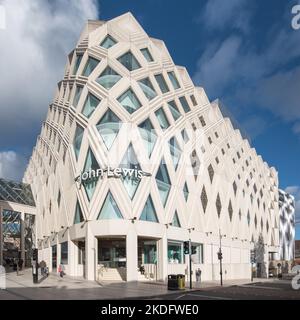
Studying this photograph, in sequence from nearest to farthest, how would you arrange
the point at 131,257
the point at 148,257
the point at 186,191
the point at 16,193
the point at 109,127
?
the point at 131,257
the point at 109,127
the point at 148,257
the point at 186,191
the point at 16,193

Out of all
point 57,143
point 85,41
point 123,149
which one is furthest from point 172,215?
point 85,41

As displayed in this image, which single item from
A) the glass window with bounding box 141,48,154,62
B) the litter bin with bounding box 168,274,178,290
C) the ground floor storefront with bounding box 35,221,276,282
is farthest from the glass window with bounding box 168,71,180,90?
the litter bin with bounding box 168,274,178,290

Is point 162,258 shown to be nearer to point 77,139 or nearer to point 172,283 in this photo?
point 172,283

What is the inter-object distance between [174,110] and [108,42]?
1194 cm

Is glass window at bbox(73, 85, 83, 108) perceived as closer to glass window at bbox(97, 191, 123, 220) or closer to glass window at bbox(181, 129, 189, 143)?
glass window at bbox(181, 129, 189, 143)

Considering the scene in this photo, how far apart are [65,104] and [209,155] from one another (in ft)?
70.7

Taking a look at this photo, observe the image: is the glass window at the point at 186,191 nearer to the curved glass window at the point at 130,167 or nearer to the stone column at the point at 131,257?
the curved glass window at the point at 130,167

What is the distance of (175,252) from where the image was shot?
166ft

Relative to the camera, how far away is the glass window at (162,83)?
55050mm

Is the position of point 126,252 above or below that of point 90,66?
below

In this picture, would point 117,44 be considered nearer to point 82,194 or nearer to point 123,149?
point 123,149

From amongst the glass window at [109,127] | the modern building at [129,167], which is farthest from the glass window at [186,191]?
the glass window at [109,127]

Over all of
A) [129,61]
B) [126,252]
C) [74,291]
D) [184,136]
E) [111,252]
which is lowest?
[74,291]

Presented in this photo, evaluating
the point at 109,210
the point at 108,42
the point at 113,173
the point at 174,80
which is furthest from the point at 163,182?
the point at 108,42
